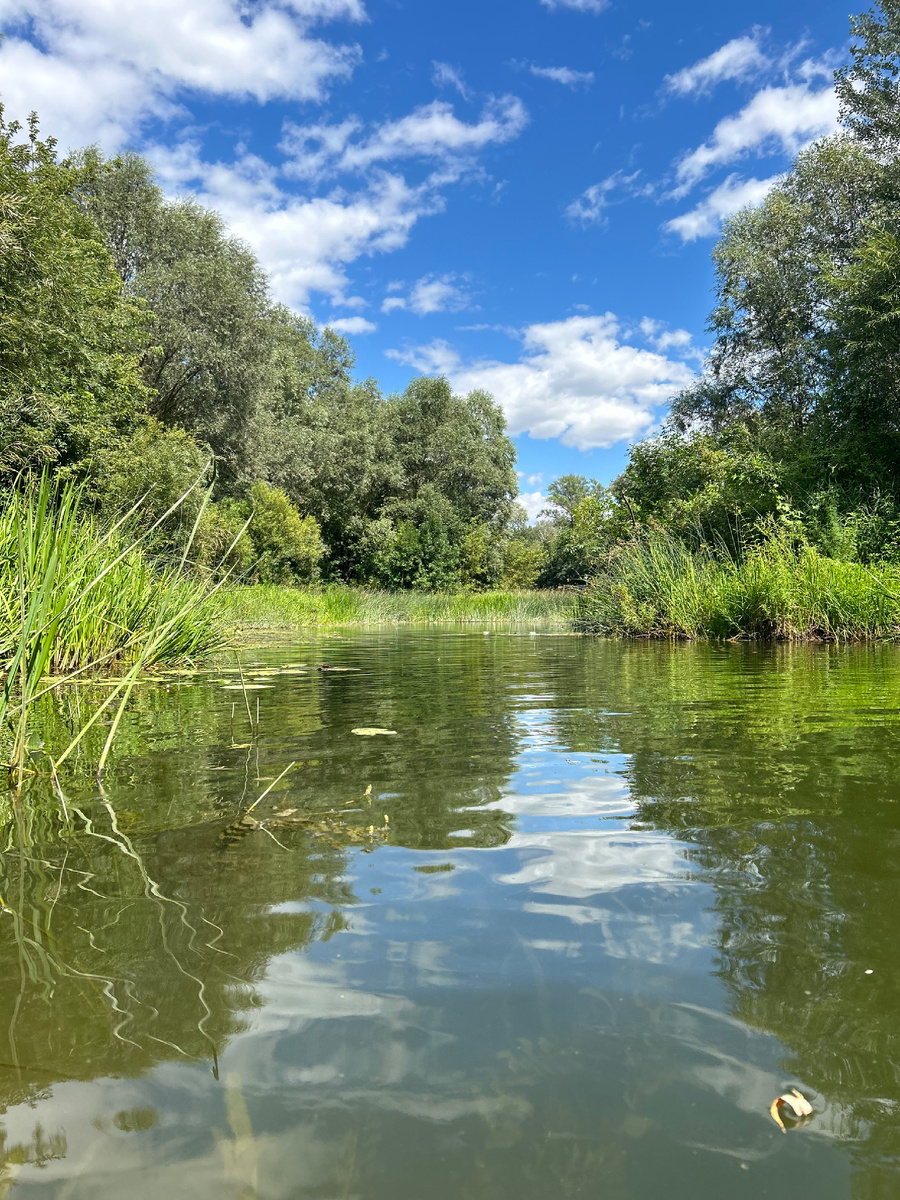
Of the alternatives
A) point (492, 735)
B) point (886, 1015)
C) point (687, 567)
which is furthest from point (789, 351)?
point (886, 1015)

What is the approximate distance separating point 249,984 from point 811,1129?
2.64 feet

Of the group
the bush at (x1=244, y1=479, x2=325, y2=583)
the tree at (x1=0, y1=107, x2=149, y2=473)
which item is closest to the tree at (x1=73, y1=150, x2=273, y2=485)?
the bush at (x1=244, y1=479, x2=325, y2=583)

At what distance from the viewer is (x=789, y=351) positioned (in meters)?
→ 23.1

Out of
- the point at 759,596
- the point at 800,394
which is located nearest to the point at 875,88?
the point at 800,394

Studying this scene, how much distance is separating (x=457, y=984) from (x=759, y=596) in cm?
890

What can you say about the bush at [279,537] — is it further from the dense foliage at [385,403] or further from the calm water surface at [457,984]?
the calm water surface at [457,984]

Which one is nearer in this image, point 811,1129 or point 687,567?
point 811,1129

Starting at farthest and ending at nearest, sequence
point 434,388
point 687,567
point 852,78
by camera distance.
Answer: point 434,388
point 852,78
point 687,567

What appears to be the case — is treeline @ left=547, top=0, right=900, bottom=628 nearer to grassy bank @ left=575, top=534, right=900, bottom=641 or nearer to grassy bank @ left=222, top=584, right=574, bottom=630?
grassy bank @ left=575, top=534, right=900, bottom=641

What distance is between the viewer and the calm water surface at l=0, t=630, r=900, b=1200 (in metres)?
0.82

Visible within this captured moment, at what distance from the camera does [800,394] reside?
23.7 meters

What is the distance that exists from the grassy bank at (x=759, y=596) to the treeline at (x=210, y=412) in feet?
20.6

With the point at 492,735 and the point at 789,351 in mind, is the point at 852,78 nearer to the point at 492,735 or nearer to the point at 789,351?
the point at 789,351

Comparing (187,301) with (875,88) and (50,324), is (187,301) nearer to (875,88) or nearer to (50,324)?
(50,324)
